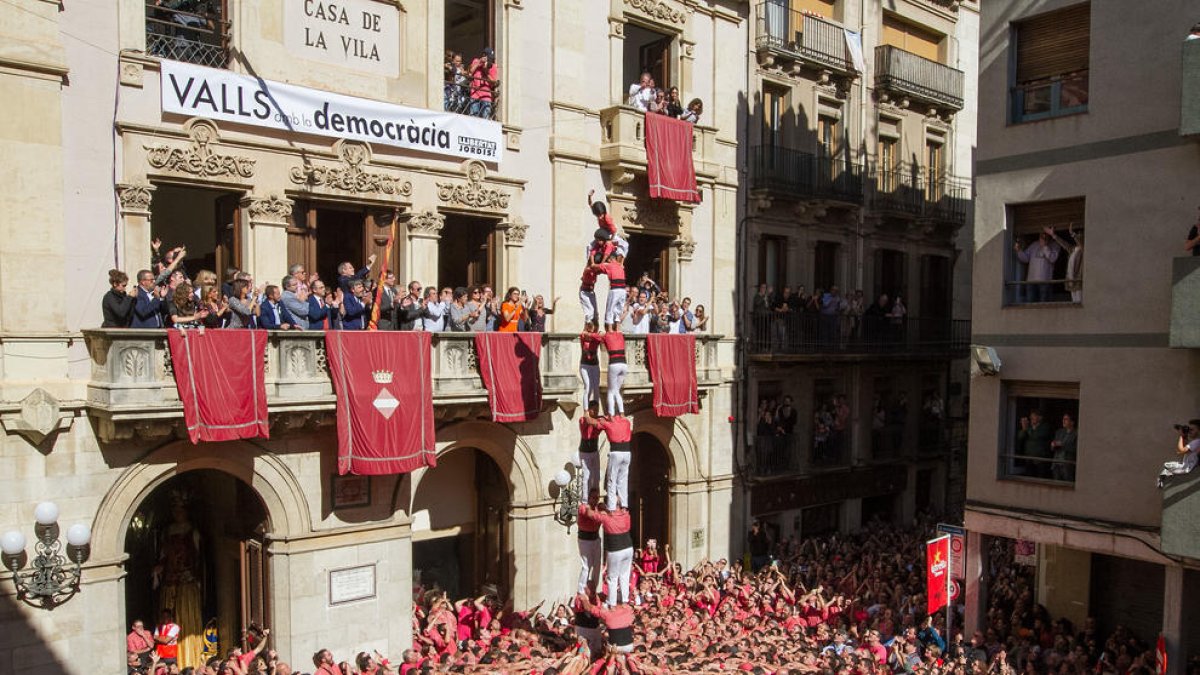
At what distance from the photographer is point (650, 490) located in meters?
27.4

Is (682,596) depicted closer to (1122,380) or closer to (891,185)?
(1122,380)

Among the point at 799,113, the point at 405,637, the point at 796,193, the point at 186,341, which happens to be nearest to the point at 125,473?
the point at 186,341

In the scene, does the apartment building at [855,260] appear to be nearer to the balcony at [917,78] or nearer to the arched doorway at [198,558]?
the balcony at [917,78]

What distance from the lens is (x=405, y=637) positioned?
20.2m

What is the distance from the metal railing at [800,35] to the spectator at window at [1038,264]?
36.8 ft

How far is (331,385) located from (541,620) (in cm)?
758

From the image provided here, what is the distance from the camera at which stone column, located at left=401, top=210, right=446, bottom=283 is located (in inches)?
835

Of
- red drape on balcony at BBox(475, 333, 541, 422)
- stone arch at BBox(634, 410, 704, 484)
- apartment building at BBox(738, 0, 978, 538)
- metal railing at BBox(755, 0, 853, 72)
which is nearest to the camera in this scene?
red drape on balcony at BBox(475, 333, 541, 422)

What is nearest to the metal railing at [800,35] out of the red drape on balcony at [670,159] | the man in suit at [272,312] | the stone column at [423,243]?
the red drape on balcony at [670,159]

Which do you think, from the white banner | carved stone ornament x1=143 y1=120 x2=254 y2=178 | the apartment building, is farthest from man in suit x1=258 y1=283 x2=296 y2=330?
the apartment building

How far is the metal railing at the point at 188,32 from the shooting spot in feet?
58.9

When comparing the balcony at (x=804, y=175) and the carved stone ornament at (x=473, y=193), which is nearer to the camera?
the carved stone ornament at (x=473, y=193)

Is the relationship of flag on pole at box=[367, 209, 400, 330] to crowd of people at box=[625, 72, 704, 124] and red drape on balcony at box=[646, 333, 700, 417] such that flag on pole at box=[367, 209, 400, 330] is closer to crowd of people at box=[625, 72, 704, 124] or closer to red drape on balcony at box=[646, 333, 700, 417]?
red drape on balcony at box=[646, 333, 700, 417]

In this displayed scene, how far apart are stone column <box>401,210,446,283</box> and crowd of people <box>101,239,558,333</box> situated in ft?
2.18
